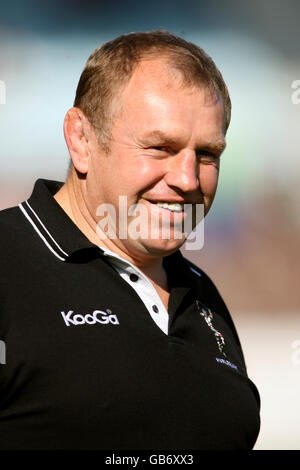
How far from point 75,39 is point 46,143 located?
3.72 ft

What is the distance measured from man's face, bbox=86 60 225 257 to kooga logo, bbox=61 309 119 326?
7.5 inches

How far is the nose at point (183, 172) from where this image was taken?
127cm

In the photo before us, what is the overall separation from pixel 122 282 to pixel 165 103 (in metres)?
0.35

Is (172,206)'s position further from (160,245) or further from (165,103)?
(165,103)

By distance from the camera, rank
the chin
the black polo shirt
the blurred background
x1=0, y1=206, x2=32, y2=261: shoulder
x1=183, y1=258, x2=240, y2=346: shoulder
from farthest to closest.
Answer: the blurred background
x1=183, y1=258, x2=240, y2=346: shoulder
the chin
x1=0, y1=206, x2=32, y2=261: shoulder
the black polo shirt

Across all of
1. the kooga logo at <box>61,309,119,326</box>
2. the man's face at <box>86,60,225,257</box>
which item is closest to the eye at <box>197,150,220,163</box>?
the man's face at <box>86,60,225,257</box>

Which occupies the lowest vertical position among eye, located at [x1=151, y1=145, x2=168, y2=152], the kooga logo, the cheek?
the kooga logo

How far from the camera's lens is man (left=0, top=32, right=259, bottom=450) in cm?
112

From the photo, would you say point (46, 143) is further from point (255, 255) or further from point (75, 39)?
point (255, 255)

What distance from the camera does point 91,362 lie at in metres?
1.16

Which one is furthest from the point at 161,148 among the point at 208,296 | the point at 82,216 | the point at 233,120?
the point at 233,120

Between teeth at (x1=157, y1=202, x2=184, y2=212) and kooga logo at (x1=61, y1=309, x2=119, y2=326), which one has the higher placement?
teeth at (x1=157, y1=202, x2=184, y2=212)

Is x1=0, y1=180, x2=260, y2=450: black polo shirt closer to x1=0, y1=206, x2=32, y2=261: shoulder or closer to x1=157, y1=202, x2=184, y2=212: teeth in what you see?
x1=0, y1=206, x2=32, y2=261: shoulder

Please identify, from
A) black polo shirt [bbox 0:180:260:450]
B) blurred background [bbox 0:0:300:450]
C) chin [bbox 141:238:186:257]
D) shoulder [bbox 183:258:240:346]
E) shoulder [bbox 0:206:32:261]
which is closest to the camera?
black polo shirt [bbox 0:180:260:450]
